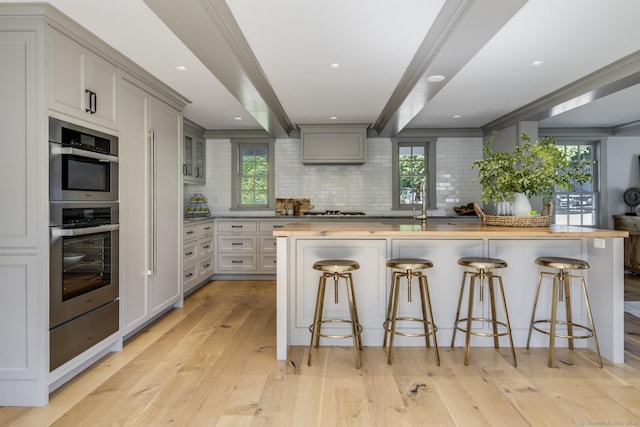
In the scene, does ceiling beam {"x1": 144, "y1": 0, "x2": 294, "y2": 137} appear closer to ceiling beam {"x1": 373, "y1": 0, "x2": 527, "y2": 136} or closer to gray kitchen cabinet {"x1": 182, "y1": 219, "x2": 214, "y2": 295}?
ceiling beam {"x1": 373, "y1": 0, "x2": 527, "y2": 136}

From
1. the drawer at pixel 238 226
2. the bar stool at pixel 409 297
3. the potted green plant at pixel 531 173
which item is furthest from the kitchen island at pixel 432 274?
the drawer at pixel 238 226

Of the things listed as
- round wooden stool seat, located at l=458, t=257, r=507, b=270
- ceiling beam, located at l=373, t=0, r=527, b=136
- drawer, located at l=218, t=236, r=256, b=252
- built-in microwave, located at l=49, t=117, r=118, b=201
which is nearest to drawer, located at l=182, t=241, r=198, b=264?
drawer, located at l=218, t=236, r=256, b=252

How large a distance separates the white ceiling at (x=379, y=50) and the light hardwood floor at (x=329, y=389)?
238 cm

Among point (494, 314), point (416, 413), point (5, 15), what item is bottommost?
point (416, 413)

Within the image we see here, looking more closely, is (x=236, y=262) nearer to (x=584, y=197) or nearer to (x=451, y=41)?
(x=451, y=41)

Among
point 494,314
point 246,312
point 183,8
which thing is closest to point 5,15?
point 183,8

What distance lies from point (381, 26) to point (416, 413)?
101 inches

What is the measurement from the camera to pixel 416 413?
2.27 meters

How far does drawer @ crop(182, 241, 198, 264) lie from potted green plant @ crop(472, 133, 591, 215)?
3530mm

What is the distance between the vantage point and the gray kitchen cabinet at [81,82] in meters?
2.49

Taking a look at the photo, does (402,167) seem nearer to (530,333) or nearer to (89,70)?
(530,333)

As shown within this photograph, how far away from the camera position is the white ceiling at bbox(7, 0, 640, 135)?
2.53 meters

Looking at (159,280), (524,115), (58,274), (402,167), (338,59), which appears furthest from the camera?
(402,167)

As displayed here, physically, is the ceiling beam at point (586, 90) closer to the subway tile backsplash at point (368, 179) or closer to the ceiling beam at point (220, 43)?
the subway tile backsplash at point (368, 179)
